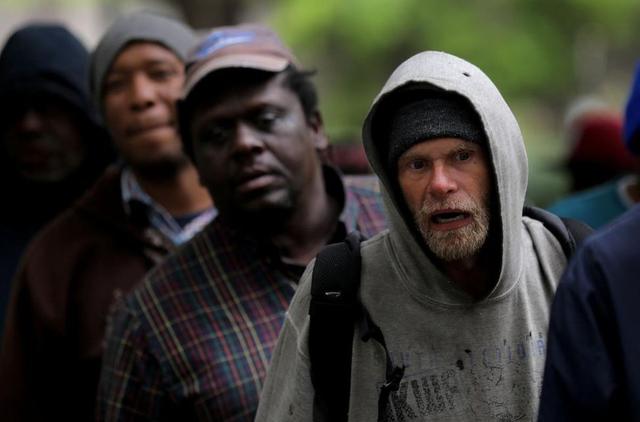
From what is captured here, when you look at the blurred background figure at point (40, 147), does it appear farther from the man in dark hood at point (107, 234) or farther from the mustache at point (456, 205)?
the mustache at point (456, 205)

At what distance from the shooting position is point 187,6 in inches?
363

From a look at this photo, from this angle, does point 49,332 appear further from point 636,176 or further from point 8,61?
point 636,176

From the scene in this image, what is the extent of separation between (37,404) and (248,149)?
4.44 ft

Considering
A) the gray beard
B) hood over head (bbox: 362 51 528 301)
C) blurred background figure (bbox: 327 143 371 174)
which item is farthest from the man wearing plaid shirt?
blurred background figure (bbox: 327 143 371 174)

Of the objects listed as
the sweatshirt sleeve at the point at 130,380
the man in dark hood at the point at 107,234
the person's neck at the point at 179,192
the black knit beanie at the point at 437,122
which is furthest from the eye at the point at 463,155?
the person's neck at the point at 179,192

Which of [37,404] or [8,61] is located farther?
[8,61]

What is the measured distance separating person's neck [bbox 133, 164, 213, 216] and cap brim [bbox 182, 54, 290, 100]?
0.77 metres

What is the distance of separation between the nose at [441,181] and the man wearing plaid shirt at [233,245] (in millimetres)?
1156

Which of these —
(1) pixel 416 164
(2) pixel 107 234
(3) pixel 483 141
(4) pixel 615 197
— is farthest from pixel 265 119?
(4) pixel 615 197

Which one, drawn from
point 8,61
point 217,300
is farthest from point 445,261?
point 8,61

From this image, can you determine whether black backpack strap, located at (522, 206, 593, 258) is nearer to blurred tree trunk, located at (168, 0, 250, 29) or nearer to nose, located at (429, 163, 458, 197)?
nose, located at (429, 163, 458, 197)

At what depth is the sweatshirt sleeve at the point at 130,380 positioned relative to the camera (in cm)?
404

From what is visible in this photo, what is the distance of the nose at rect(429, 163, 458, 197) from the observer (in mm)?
3127

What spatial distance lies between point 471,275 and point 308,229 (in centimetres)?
124
